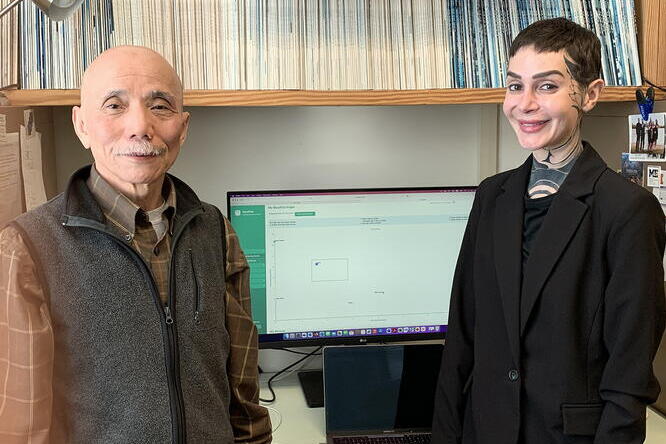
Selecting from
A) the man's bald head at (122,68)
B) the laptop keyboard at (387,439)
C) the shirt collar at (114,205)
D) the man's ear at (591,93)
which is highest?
the man's bald head at (122,68)

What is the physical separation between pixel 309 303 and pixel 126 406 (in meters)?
0.70

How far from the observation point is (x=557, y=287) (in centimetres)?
117

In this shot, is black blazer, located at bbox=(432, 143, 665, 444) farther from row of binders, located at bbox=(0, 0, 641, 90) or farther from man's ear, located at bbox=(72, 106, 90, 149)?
man's ear, located at bbox=(72, 106, 90, 149)

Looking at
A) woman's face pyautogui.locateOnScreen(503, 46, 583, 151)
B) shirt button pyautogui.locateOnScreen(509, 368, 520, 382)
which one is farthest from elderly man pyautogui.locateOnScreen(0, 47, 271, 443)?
woman's face pyautogui.locateOnScreen(503, 46, 583, 151)

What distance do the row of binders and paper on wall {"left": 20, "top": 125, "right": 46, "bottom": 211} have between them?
11 cm

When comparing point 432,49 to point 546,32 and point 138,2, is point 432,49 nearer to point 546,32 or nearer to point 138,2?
point 546,32

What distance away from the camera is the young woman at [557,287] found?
3.67ft

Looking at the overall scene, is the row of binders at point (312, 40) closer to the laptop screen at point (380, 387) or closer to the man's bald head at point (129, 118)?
the man's bald head at point (129, 118)

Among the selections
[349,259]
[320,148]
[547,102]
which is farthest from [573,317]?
[320,148]

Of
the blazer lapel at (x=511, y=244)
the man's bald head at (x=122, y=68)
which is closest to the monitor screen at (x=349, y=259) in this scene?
the blazer lapel at (x=511, y=244)

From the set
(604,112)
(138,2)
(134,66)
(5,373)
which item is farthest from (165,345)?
(604,112)

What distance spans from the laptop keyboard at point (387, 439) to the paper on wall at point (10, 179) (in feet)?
2.50

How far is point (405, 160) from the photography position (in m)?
1.82

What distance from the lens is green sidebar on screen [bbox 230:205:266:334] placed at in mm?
1591
